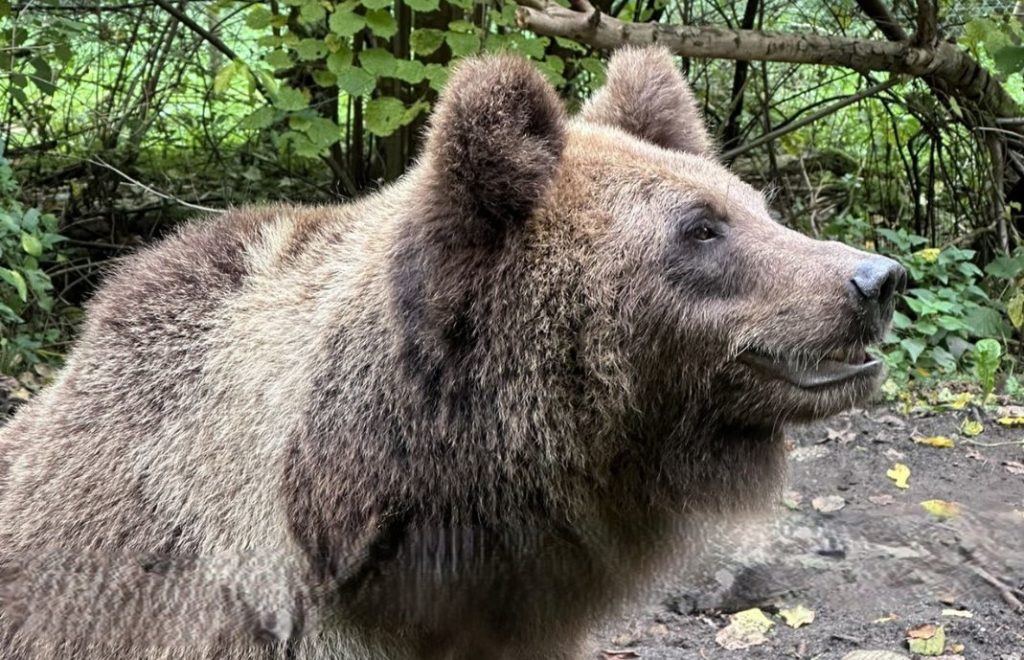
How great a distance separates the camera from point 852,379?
7.75 ft

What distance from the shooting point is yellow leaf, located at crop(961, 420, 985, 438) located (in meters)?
5.15

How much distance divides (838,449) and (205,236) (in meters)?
3.32

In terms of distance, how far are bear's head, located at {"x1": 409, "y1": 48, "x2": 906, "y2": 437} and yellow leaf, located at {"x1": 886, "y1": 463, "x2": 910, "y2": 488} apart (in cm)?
229

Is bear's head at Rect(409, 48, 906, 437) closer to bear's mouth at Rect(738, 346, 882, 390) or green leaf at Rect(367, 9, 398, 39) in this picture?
bear's mouth at Rect(738, 346, 882, 390)

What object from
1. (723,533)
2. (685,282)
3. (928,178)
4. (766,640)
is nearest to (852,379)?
(685,282)

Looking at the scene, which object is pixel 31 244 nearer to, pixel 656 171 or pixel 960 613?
pixel 656 171

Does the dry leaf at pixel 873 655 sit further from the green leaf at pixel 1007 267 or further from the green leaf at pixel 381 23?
the green leaf at pixel 1007 267

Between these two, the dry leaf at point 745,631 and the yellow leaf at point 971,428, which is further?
the yellow leaf at point 971,428

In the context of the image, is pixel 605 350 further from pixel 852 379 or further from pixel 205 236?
pixel 205 236

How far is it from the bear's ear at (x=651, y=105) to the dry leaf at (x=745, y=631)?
174 cm

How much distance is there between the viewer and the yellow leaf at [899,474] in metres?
4.49

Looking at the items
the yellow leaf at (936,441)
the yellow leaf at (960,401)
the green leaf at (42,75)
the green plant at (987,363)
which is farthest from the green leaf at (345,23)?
the green plant at (987,363)

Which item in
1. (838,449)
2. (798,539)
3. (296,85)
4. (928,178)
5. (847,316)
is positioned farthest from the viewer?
(928,178)

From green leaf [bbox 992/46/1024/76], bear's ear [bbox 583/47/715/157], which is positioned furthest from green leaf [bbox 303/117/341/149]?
green leaf [bbox 992/46/1024/76]
